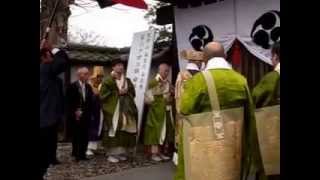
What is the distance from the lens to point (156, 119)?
9.69m

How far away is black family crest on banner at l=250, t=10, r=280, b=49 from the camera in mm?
7766

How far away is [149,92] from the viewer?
988 cm

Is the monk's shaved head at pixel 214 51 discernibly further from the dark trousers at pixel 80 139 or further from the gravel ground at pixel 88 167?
the dark trousers at pixel 80 139

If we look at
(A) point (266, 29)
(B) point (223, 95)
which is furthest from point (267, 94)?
(A) point (266, 29)

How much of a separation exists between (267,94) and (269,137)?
41cm

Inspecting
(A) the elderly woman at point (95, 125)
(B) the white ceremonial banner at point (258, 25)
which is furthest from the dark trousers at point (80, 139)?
(B) the white ceremonial banner at point (258, 25)

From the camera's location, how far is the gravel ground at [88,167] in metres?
7.72

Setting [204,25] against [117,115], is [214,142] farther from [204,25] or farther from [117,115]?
[204,25]

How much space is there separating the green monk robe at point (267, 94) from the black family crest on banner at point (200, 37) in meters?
4.50

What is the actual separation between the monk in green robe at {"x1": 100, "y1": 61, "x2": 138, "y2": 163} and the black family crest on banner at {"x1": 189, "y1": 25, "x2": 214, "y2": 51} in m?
1.51

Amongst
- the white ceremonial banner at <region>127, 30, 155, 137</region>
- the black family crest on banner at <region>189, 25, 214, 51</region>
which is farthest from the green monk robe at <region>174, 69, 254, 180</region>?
the white ceremonial banner at <region>127, 30, 155, 137</region>

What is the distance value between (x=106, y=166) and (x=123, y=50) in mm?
10358
